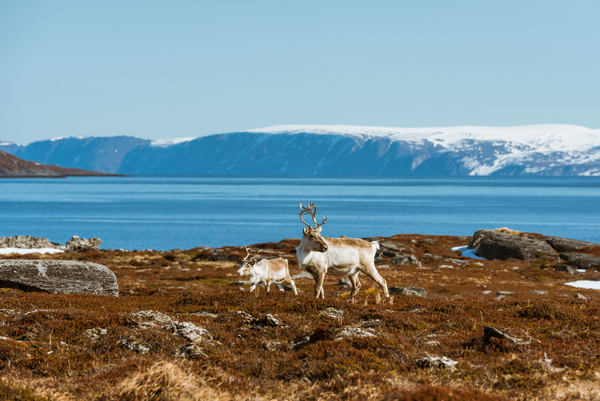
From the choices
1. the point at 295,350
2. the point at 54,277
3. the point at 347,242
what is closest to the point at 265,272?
the point at 347,242

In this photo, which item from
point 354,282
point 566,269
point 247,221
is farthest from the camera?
point 247,221

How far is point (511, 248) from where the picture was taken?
186 ft

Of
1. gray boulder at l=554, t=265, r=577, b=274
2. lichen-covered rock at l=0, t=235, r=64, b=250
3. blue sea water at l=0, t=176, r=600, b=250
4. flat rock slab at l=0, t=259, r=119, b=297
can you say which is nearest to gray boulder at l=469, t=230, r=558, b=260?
gray boulder at l=554, t=265, r=577, b=274

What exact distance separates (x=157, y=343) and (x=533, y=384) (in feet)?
22.1

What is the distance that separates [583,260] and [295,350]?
4952 centimetres

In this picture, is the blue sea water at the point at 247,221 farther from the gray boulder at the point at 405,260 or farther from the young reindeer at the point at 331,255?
the young reindeer at the point at 331,255

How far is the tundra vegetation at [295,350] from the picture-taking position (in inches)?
308

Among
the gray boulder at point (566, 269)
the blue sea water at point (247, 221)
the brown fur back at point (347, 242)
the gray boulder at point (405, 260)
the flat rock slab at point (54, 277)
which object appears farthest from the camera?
the blue sea water at point (247, 221)

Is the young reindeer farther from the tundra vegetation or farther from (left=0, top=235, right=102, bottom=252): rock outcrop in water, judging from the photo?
(left=0, top=235, right=102, bottom=252): rock outcrop in water

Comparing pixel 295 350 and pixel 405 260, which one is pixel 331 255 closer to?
pixel 295 350

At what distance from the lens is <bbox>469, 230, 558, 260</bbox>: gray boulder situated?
5634 centimetres

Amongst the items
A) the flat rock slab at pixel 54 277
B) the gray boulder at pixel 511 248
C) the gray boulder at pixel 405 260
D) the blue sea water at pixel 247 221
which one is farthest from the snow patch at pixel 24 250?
the gray boulder at pixel 511 248

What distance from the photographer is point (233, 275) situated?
40.5 metres

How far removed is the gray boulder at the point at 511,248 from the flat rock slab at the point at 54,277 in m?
44.5
